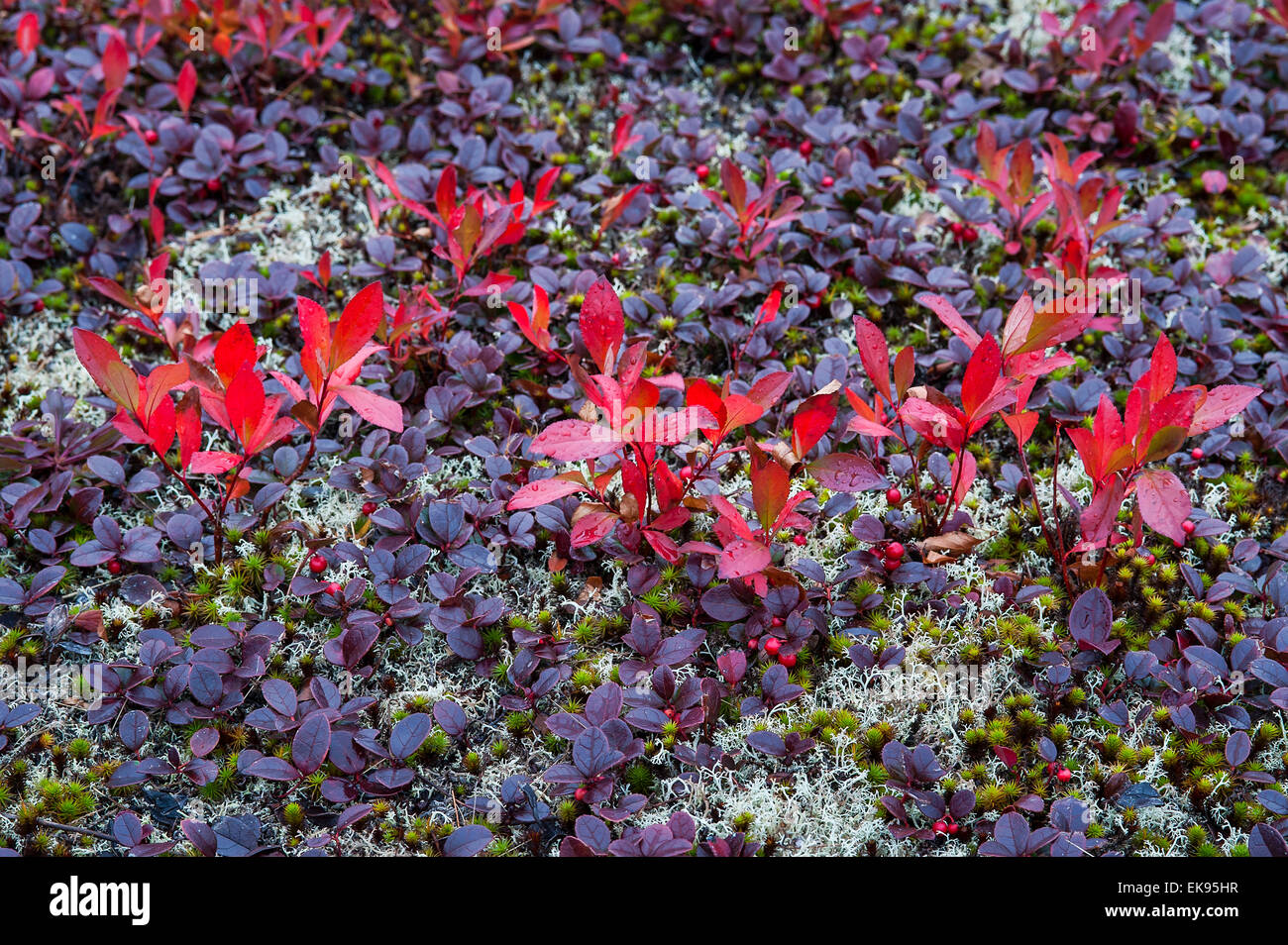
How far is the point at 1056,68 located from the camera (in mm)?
3977

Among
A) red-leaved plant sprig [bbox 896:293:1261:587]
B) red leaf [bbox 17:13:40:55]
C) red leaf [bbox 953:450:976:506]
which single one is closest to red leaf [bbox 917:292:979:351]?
red-leaved plant sprig [bbox 896:293:1261:587]

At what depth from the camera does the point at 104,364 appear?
2.32m

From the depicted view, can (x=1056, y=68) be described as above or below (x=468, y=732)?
above

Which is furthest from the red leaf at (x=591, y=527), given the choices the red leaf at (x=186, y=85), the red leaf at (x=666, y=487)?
the red leaf at (x=186, y=85)

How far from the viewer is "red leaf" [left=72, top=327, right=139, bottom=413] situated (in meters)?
2.31

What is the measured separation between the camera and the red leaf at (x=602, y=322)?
241 cm

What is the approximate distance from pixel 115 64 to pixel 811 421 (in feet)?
9.28

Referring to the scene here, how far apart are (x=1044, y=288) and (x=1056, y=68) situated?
1365 mm

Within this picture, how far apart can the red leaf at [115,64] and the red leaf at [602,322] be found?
2.22 meters

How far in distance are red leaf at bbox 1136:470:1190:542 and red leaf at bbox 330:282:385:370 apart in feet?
6.04

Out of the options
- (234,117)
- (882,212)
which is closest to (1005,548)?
(882,212)

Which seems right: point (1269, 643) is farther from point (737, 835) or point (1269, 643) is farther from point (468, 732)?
point (468, 732)

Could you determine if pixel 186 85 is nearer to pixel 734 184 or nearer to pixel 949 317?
pixel 734 184

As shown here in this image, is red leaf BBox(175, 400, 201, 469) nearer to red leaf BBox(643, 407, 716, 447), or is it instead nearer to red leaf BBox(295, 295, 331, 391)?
red leaf BBox(295, 295, 331, 391)
